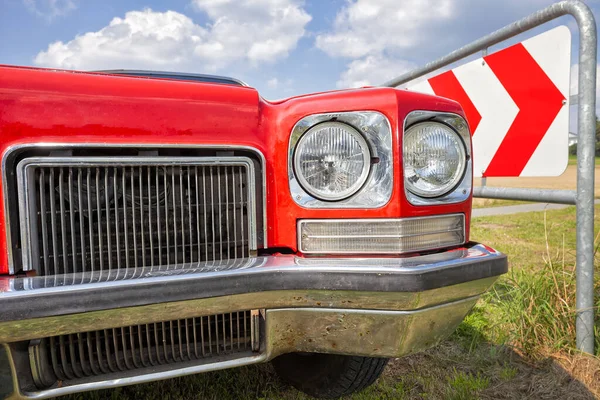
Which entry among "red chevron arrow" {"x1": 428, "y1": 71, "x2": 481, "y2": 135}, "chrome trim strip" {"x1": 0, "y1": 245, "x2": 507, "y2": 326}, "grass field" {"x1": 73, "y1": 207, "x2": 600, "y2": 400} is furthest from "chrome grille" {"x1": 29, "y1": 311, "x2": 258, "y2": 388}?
"red chevron arrow" {"x1": 428, "y1": 71, "x2": 481, "y2": 135}

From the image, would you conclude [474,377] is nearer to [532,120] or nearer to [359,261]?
[359,261]

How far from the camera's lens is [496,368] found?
2.29 metres

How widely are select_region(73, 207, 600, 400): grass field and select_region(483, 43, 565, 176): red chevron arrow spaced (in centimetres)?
66

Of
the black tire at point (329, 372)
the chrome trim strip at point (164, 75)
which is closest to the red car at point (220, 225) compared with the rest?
the black tire at point (329, 372)

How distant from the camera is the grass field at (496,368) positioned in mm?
2064

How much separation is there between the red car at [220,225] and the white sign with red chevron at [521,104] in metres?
1.12

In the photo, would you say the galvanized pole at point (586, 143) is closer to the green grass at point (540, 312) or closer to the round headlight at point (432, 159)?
the green grass at point (540, 312)

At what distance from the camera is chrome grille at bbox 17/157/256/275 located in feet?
4.29

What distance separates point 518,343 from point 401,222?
1538mm

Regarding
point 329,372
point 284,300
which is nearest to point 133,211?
point 284,300

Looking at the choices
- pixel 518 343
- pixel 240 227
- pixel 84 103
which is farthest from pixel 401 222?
pixel 518 343

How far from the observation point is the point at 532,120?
8.24ft

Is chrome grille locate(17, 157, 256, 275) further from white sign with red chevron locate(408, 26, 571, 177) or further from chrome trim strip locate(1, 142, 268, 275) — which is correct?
white sign with red chevron locate(408, 26, 571, 177)

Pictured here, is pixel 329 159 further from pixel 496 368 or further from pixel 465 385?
pixel 496 368
